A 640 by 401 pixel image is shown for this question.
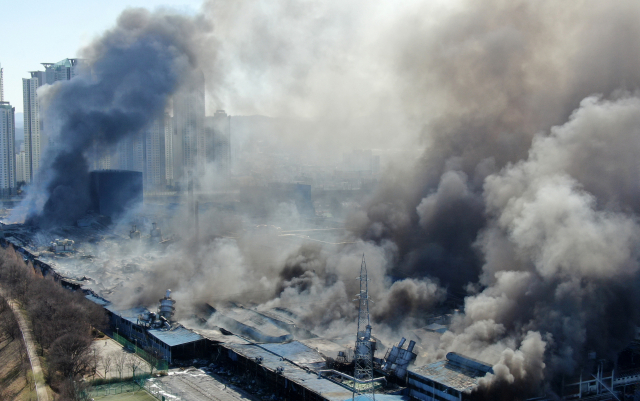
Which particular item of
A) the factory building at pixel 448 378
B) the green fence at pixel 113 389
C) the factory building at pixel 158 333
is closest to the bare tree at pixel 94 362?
the green fence at pixel 113 389

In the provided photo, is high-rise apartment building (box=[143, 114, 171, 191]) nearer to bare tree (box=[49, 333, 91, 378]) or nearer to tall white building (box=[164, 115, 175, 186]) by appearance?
tall white building (box=[164, 115, 175, 186])

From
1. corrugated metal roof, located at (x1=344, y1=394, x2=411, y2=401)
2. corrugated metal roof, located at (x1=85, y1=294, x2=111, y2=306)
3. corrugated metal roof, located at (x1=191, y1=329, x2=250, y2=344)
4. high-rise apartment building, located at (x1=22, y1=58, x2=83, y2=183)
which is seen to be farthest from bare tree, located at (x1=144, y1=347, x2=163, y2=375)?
high-rise apartment building, located at (x1=22, y1=58, x2=83, y2=183)

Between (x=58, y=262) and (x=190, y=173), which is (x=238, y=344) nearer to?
(x=58, y=262)

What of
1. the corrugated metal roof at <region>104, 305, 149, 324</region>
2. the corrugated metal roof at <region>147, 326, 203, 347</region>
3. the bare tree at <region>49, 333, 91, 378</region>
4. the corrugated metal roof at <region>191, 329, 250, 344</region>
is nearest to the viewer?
the bare tree at <region>49, 333, 91, 378</region>

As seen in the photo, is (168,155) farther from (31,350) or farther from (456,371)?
(456,371)

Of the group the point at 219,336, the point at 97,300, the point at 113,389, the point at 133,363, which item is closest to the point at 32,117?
the point at 97,300

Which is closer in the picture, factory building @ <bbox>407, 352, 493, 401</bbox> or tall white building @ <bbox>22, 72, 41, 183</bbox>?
factory building @ <bbox>407, 352, 493, 401</bbox>

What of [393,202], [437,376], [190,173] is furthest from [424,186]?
[190,173]
